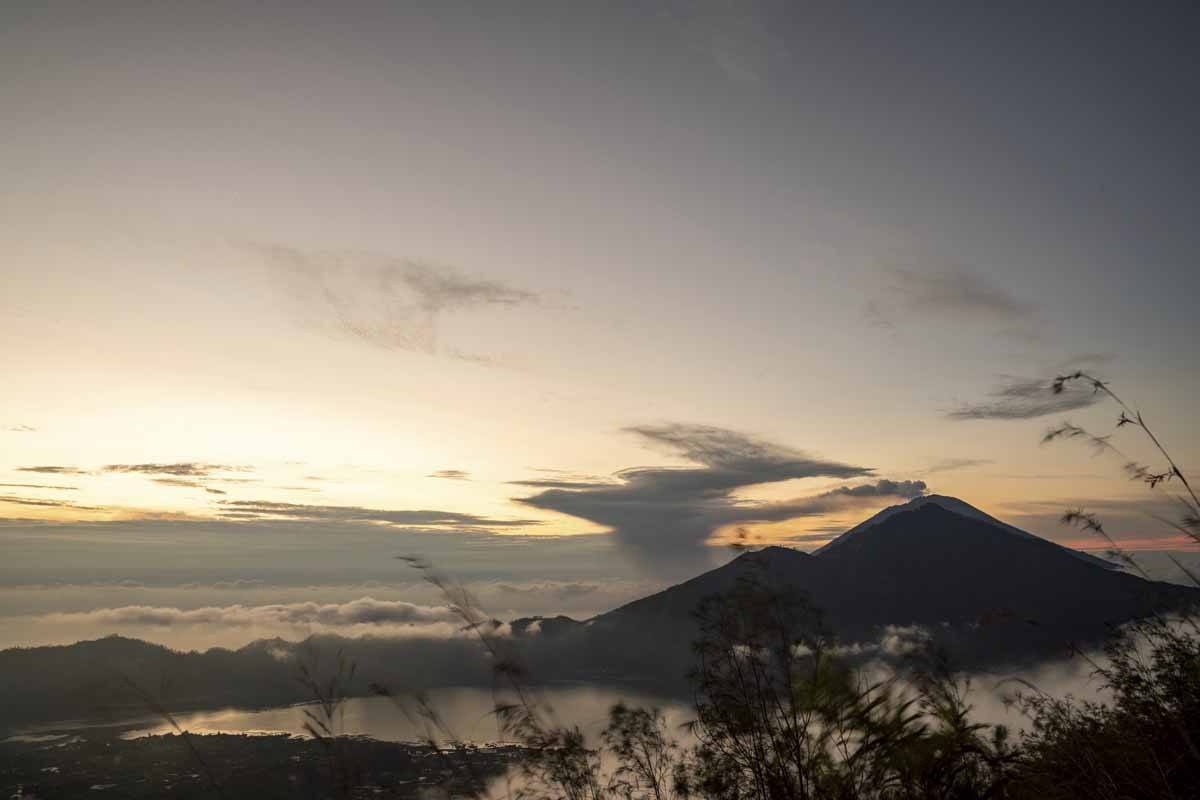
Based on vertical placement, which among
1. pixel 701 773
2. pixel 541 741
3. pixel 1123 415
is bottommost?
pixel 701 773

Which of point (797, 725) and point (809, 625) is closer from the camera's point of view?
point (797, 725)

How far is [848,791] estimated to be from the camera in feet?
11.2

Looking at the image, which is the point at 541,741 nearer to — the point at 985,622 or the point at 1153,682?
the point at 985,622

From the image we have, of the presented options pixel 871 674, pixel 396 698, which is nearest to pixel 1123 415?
pixel 871 674

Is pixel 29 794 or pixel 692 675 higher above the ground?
pixel 692 675

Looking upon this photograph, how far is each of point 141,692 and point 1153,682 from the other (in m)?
7.99

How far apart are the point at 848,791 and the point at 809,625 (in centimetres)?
146

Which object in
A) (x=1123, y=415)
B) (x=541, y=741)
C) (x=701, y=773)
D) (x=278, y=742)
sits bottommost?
(x=278, y=742)

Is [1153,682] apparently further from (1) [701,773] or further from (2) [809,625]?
(1) [701,773]

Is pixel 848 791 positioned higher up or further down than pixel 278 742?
higher up

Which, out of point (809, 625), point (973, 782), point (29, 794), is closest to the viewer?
point (973, 782)

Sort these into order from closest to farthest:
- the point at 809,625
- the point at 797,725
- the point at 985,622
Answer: the point at 797,725
the point at 985,622
the point at 809,625

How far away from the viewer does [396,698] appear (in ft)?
14.5

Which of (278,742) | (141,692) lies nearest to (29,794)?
(278,742)
